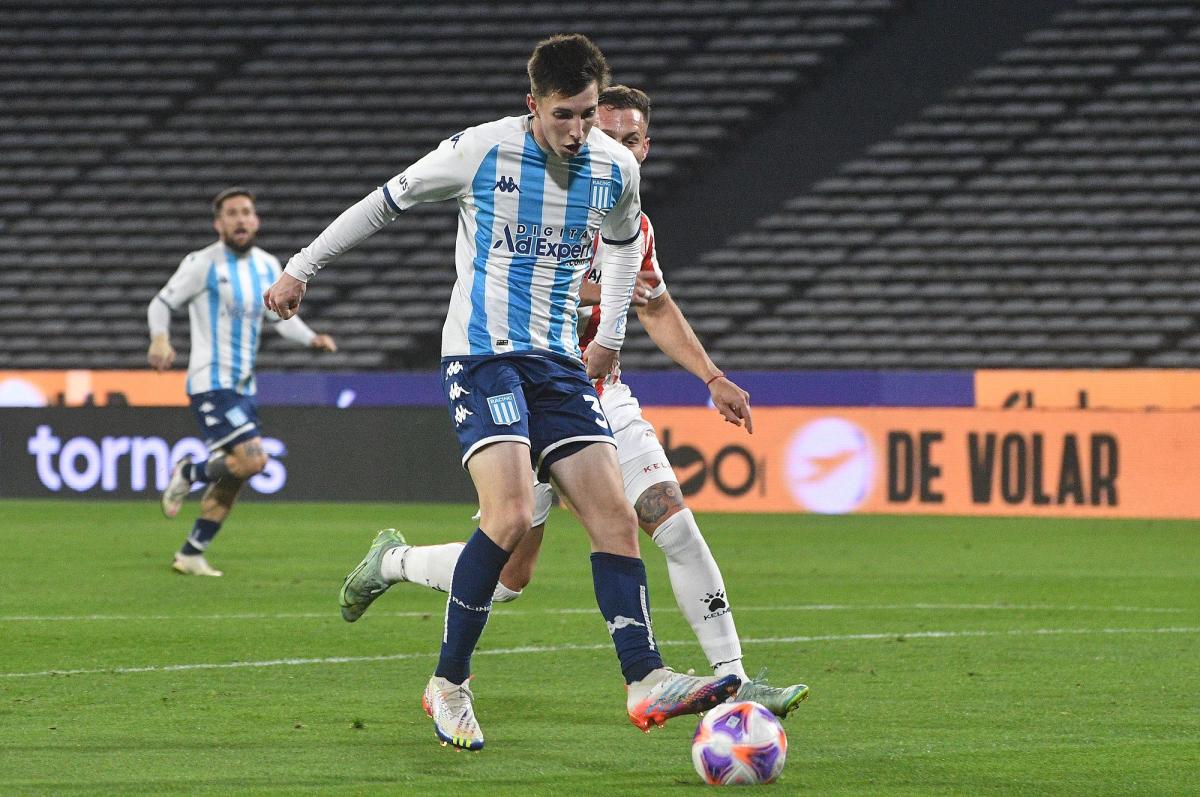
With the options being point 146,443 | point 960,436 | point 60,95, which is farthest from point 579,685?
point 60,95

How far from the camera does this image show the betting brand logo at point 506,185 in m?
5.37

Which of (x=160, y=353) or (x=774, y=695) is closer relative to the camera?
(x=774, y=695)

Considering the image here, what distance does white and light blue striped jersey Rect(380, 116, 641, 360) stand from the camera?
→ 211 inches

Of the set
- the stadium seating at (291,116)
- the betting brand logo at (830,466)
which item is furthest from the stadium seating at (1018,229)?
the betting brand logo at (830,466)

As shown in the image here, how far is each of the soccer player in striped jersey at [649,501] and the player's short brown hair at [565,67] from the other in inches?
28.6

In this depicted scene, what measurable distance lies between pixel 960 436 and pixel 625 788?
1120 centimetres

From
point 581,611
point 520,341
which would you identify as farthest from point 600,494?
point 581,611

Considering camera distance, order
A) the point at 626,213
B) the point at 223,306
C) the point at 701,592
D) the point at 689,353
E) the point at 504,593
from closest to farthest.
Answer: the point at 626,213 → the point at 701,592 → the point at 689,353 → the point at 504,593 → the point at 223,306

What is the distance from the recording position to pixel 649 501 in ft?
19.8

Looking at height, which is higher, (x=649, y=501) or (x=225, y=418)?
(x=225, y=418)

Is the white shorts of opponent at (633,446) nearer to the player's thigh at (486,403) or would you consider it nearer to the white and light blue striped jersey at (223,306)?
the player's thigh at (486,403)

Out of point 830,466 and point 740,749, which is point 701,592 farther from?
point 830,466

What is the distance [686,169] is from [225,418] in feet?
37.9

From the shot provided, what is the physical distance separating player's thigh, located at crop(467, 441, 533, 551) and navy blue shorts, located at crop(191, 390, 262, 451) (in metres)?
6.42
